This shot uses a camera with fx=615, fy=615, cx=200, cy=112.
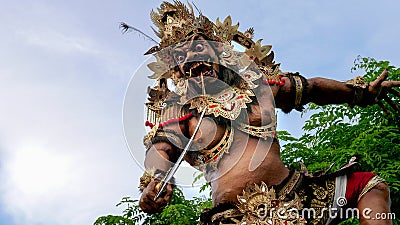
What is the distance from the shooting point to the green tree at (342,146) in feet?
25.5

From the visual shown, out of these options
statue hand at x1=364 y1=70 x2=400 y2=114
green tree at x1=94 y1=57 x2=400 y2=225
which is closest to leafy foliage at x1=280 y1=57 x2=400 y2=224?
green tree at x1=94 y1=57 x2=400 y2=225

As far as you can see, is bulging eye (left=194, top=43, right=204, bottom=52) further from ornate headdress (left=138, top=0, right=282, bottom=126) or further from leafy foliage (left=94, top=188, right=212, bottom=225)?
leafy foliage (left=94, top=188, right=212, bottom=225)

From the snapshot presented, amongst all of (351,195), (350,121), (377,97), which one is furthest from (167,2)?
(350,121)

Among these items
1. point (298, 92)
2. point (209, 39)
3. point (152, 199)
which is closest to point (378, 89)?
point (298, 92)

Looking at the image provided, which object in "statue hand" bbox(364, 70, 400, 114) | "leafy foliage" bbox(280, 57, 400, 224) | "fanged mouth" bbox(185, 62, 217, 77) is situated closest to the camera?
"fanged mouth" bbox(185, 62, 217, 77)

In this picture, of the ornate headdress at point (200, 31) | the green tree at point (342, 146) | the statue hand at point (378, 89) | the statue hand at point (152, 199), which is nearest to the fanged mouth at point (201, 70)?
the ornate headdress at point (200, 31)

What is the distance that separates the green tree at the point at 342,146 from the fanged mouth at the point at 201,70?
3.78 metres

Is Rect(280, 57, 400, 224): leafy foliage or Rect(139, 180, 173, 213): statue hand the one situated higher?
Rect(280, 57, 400, 224): leafy foliage

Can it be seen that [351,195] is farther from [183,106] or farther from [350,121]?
[350,121]

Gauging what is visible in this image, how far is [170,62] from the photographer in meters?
4.39

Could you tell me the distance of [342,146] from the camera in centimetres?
871

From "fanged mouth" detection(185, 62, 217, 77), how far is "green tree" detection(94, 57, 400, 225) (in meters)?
3.78

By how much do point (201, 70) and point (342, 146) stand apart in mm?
5008

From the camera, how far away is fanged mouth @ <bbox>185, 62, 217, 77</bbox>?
4.17 metres
